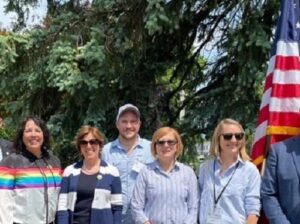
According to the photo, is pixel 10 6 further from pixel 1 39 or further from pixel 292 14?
pixel 292 14

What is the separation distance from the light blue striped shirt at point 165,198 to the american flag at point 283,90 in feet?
2.90

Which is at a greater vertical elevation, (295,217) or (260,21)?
(260,21)

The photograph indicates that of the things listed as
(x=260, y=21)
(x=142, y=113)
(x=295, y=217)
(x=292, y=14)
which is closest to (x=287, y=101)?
(x=292, y=14)

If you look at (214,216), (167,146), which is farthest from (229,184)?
(167,146)

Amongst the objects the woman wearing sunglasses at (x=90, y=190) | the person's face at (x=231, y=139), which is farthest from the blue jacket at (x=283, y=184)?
the woman wearing sunglasses at (x=90, y=190)

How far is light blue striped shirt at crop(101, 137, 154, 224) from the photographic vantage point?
5535 mm

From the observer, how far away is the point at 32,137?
5.38 m

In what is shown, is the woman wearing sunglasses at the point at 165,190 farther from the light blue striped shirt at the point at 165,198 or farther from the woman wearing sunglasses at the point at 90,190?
the woman wearing sunglasses at the point at 90,190

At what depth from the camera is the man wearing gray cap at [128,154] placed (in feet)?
18.2

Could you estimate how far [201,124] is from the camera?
26.9 feet

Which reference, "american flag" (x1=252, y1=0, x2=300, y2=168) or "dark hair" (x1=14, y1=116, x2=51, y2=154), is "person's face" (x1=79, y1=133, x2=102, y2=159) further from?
"american flag" (x1=252, y1=0, x2=300, y2=168)

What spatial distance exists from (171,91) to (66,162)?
1.70 m

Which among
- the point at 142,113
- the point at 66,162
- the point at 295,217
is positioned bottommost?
the point at 295,217

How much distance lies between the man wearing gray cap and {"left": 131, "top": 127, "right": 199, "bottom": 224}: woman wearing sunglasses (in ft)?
0.92
